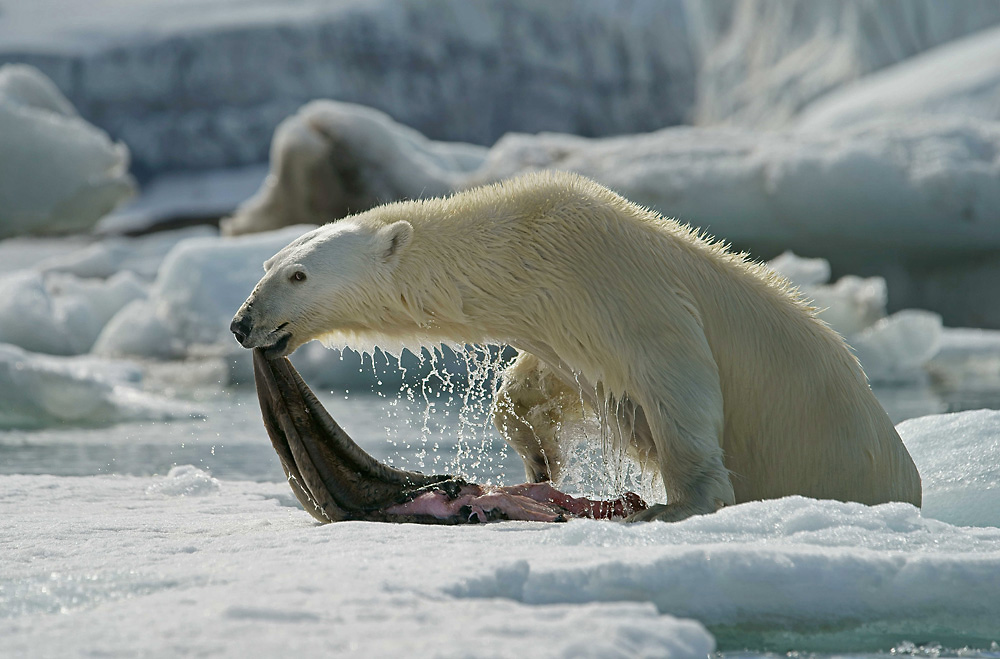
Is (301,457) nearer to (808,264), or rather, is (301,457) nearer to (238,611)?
(238,611)

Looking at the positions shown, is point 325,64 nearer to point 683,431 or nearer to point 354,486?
point 354,486

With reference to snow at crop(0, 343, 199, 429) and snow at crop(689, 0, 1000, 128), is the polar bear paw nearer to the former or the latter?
snow at crop(0, 343, 199, 429)

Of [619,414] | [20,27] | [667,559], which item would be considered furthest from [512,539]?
[20,27]

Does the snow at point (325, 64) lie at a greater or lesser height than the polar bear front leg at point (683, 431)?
greater

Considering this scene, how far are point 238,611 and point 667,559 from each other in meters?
0.92

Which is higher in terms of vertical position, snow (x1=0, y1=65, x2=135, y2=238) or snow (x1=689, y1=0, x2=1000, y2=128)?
snow (x1=689, y1=0, x2=1000, y2=128)

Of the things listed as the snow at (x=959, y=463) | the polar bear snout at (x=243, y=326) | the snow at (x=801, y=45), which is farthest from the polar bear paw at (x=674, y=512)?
the snow at (x=801, y=45)

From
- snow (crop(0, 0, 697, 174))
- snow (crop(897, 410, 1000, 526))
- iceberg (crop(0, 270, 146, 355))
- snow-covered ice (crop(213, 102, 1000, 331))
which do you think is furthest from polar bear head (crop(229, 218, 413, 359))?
snow (crop(0, 0, 697, 174))

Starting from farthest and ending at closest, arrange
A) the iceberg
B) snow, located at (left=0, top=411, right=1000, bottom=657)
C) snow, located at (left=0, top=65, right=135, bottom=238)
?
snow, located at (left=0, top=65, right=135, bottom=238) → the iceberg → snow, located at (left=0, top=411, right=1000, bottom=657)

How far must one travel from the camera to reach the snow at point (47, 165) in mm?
14156

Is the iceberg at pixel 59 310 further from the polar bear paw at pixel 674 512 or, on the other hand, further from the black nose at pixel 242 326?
the polar bear paw at pixel 674 512

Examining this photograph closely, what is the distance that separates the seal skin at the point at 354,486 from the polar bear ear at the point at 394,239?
1.65ft

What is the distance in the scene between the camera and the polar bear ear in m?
3.46

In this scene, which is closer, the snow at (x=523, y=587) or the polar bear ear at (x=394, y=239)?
the snow at (x=523, y=587)
